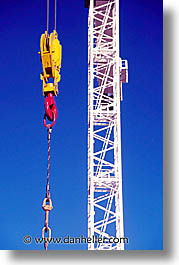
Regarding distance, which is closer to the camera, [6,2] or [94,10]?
[6,2]

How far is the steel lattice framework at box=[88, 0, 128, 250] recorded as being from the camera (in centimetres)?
1445

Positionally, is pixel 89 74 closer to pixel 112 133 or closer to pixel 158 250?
pixel 112 133

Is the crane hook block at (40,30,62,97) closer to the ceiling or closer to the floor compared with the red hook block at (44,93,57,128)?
closer to the ceiling

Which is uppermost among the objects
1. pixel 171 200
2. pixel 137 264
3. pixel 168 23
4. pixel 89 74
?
pixel 168 23

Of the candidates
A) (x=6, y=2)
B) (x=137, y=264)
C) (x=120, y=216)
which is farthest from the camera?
(x=120, y=216)

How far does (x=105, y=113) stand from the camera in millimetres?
14953

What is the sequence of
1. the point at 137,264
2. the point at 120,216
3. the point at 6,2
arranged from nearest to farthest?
the point at 137,264 → the point at 6,2 → the point at 120,216

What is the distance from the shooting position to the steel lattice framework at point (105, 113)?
14453 millimetres

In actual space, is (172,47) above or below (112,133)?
above

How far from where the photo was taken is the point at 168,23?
12.2 meters

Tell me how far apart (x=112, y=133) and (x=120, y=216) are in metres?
2.38

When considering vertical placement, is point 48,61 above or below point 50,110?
above

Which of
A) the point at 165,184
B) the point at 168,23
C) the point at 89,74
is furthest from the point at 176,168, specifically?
the point at 89,74

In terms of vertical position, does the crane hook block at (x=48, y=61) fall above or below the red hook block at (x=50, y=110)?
above
